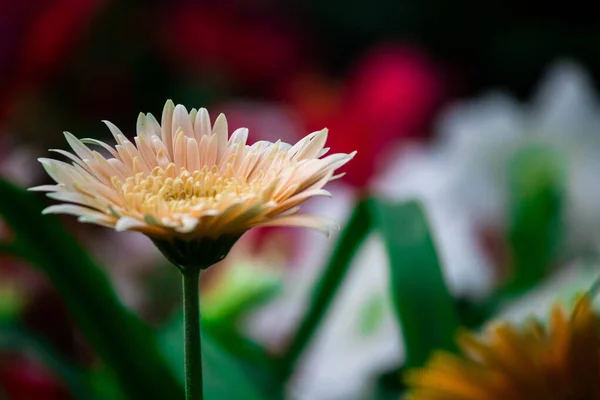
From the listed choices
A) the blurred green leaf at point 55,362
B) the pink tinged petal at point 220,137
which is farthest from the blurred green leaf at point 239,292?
the pink tinged petal at point 220,137

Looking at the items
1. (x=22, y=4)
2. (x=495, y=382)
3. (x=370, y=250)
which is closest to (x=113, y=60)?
(x=22, y=4)

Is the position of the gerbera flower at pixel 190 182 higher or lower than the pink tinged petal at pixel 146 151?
lower

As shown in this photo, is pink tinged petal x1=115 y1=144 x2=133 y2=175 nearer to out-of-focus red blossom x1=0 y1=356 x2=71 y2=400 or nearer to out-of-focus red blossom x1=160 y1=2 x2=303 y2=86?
out-of-focus red blossom x1=0 y1=356 x2=71 y2=400

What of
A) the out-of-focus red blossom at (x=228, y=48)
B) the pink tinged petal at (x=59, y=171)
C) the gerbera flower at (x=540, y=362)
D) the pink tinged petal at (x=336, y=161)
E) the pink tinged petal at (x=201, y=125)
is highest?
the out-of-focus red blossom at (x=228, y=48)

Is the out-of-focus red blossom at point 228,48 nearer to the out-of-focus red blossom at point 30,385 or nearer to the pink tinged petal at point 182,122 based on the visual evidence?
the out-of-focus red blossom at point 30,385

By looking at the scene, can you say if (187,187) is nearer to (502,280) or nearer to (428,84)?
(502,280)

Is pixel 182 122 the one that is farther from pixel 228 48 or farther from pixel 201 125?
pixel 228 48

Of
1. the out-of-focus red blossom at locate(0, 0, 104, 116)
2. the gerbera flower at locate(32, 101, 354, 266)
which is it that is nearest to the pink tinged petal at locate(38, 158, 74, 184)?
the gerbera flower at locate(32, 101, 354, 266)
